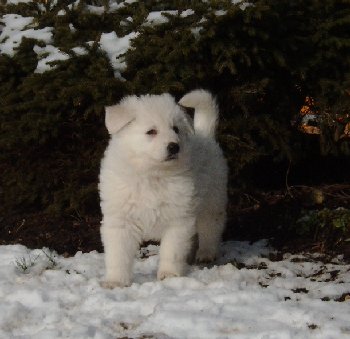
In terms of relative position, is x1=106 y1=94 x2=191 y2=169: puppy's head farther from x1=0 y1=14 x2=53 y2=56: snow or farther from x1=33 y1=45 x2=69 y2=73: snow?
x1=0 y1=14 x2=53 y2=56: snow

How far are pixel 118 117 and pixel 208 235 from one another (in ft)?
4.86

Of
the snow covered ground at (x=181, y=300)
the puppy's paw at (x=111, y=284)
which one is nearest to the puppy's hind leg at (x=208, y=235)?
the snow covered ground at (x=181, y=300)

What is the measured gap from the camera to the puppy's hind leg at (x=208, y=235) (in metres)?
5.71

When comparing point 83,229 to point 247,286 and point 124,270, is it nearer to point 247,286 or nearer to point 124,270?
point 124,270

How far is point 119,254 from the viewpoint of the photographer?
15.8 ft

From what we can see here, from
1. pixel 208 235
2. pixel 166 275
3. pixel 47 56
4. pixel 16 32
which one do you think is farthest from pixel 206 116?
pixel 16 32

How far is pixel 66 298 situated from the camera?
4.49 m

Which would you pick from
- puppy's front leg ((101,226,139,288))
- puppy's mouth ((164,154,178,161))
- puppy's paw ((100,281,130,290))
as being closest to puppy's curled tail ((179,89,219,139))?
puppy's mouth ((164,154,178,161))

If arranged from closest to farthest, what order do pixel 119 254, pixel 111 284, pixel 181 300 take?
pixel 181 300 → pixel 111 284 → pixel 119 254

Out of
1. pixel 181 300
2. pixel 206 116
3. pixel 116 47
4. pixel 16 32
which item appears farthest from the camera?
pixel 16 32

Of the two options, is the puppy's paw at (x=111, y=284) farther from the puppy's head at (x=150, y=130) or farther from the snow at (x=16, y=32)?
the snow at (x=16, y=32)

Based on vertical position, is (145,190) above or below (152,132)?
below

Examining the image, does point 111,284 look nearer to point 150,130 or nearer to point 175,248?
point 175,248

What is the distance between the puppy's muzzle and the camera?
457 cm
